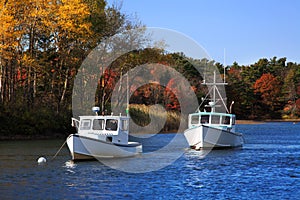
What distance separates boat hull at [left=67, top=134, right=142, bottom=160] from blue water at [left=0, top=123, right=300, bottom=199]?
0.60m

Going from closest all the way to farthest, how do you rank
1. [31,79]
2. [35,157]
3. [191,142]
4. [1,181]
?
1. [1,181]
2. [35,157]
3. [191,142]
4. [31,79]

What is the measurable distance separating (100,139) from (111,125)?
72.9 inches

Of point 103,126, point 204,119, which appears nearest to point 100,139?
point 103,126

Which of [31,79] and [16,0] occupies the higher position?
[16,0]

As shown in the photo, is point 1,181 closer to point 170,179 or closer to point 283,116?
point 170,179

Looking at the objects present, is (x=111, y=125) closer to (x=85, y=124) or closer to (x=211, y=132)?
(x=85, y=124)

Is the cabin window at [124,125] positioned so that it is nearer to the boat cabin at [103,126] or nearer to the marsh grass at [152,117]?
the boat cabin at [103,126]

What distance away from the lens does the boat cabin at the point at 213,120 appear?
4588 cm

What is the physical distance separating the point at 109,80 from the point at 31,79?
11.1 metres

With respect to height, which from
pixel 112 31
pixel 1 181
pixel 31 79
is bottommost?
pixel 1 181

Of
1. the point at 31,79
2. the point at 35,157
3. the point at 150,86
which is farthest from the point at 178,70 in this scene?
the point at 35,157

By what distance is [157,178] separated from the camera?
90.5 feet

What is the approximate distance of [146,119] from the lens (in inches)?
2623

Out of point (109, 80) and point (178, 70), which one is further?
point (178, 70)
